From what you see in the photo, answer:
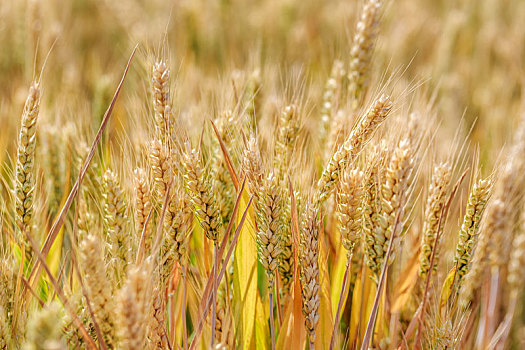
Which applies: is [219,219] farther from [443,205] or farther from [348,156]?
[443,205]

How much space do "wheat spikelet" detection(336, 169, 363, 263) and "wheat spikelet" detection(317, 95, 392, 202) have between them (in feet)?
0.09

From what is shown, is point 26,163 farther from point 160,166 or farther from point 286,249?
point 286,249

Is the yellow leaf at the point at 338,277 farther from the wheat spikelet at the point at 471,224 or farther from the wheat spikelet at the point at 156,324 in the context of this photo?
the wheat spikelet at the point at 156,324

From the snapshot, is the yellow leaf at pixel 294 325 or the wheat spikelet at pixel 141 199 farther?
the yellow leaf at pixel 294 325

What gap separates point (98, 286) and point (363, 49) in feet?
4.01

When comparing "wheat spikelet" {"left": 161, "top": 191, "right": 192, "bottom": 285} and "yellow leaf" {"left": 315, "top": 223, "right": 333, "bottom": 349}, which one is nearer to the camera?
"wheat spikelet" {"left": 161, "top": 191, "right": 192, "bottom": 285}

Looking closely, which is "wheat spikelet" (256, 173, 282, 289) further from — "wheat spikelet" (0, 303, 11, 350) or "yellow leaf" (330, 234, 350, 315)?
"wheat spikelet" (0, 303, 11, 350)

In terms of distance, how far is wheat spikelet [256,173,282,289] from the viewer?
1.03 m

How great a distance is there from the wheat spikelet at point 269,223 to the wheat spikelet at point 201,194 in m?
0.10

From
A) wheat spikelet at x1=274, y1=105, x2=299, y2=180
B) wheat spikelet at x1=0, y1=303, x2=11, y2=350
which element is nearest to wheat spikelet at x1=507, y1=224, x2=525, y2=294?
wheat spikelet at x1=274, y1=105, x2=299, y2=180

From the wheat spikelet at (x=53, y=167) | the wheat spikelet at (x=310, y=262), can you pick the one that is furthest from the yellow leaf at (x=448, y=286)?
the wheat spikelet at (x=53, y=167)

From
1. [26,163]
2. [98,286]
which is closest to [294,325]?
[98,286]

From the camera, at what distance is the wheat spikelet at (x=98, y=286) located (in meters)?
0.84

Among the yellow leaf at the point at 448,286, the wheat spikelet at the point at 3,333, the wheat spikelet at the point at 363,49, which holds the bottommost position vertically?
the wheat spikelet at the point at 3,333
